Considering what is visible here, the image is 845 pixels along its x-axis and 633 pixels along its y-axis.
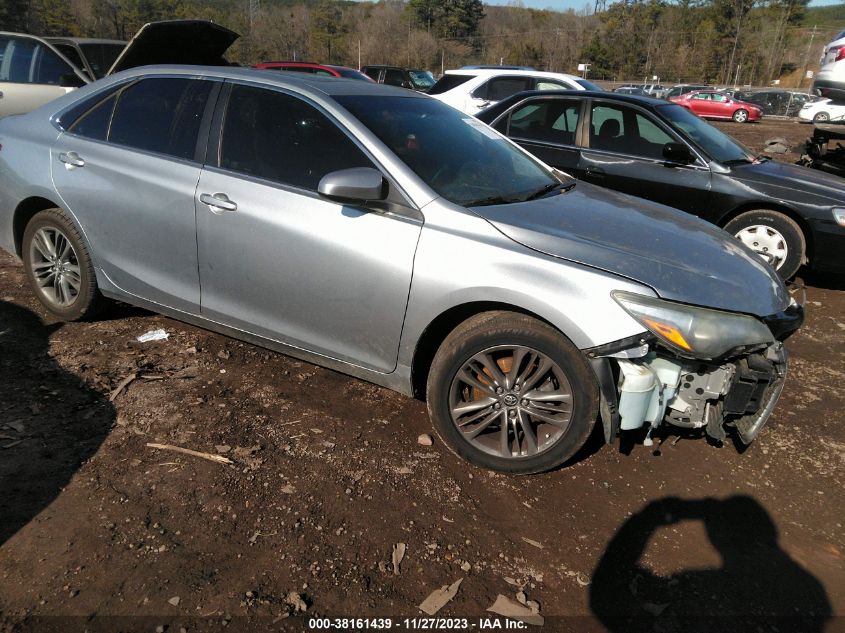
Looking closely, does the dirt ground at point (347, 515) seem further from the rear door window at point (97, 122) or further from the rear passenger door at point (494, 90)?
the rear passenger door at point (494, 90)

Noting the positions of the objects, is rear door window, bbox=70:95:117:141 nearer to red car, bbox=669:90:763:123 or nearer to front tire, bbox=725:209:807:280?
front tire, bbox=725:209:807:280

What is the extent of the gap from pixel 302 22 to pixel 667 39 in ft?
121

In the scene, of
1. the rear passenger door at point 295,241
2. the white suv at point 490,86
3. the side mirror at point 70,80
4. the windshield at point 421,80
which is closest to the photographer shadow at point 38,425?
the rear passenger door at point 295,241

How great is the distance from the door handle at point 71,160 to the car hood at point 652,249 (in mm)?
2538

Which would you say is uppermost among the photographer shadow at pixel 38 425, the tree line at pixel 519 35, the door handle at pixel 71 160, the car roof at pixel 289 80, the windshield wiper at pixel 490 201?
the tree line at pixel 519 35

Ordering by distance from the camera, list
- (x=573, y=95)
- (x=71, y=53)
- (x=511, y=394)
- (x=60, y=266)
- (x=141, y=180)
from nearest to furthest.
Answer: (x=511, y=394) → (x=141, y=180) → (x=60, y=266) → (x=573, y=95) → (x=71, y=53)

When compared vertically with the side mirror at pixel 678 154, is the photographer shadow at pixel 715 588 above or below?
below

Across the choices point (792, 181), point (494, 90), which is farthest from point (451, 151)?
point (494, 90)

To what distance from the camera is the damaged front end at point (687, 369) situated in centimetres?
259

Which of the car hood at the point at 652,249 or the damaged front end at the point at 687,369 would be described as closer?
the damaged front end at the point at 687,369

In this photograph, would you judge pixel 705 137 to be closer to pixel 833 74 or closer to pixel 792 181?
pixel 792 181

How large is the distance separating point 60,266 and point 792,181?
6005 millimetres

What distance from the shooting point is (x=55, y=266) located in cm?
417

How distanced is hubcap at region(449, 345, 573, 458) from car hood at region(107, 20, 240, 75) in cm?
426
